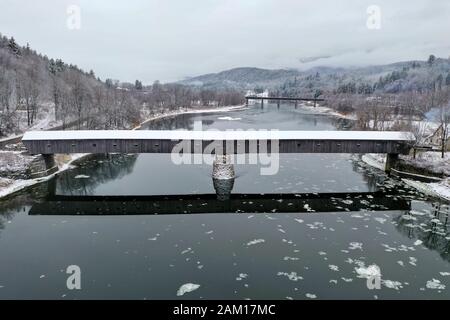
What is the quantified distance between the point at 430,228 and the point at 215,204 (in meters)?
13.8

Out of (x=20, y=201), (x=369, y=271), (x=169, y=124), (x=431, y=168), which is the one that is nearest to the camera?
(x=369, y=271)

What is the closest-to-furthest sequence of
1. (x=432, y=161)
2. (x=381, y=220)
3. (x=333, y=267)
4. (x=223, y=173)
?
(x=333, y=267) → (x=381, y=220) → (x=223, y=173) → (x=432, y=161)

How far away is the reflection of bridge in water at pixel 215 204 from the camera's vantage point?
23.6m

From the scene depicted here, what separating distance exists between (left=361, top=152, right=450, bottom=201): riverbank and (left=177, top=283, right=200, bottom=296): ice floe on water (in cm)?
2146

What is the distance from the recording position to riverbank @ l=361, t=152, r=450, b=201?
89.1ft

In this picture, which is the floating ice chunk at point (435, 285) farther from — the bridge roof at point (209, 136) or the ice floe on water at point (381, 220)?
the bridge roof at point (209, 136)

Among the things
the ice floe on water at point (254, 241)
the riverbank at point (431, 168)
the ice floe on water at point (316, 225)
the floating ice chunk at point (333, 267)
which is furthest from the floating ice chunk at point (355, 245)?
the riverbank at point (431, 168)

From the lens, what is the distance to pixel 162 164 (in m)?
36.8

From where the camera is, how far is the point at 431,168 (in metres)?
30.7

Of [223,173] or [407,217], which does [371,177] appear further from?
[223,173]

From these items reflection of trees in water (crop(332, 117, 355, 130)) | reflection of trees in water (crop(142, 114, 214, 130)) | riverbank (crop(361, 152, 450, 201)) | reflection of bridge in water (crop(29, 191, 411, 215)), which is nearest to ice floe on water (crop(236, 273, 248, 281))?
reflection of bridge in water (crop(29, 191, 411, 215))

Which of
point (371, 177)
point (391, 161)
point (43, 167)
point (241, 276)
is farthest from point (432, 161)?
point (43, 167)
